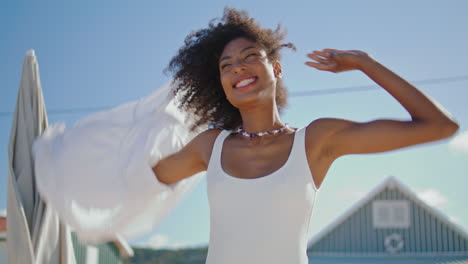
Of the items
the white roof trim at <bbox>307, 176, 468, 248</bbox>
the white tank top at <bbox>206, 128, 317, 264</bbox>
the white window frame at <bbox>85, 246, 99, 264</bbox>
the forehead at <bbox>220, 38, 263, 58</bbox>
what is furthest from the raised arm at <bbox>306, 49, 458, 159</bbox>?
the white roof trim at <bbox>307, 176, 468, 248</bbox>

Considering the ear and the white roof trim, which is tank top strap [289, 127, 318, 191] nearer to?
the ear

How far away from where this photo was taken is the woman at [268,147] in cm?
215

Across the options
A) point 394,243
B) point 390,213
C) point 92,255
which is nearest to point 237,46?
point 92,255

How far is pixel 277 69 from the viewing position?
2.70 meters

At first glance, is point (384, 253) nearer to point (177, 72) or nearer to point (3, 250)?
point (3, 250)

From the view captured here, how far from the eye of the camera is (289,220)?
2.18 m

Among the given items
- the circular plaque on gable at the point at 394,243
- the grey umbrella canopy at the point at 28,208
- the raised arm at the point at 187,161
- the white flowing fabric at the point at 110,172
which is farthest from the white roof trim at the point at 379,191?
the raised arm at the point at 187,161

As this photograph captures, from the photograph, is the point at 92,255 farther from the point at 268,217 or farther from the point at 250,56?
the point at 268,217

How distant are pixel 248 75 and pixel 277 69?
0.85 feet

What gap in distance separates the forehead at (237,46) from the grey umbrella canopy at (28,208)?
1.14 metres

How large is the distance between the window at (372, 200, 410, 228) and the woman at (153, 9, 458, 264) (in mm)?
12668

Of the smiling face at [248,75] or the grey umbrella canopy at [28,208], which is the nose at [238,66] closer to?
the smiling face at [248,75]

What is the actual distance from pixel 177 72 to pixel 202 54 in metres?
0.17

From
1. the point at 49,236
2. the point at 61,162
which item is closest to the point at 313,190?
the point at 61,162
